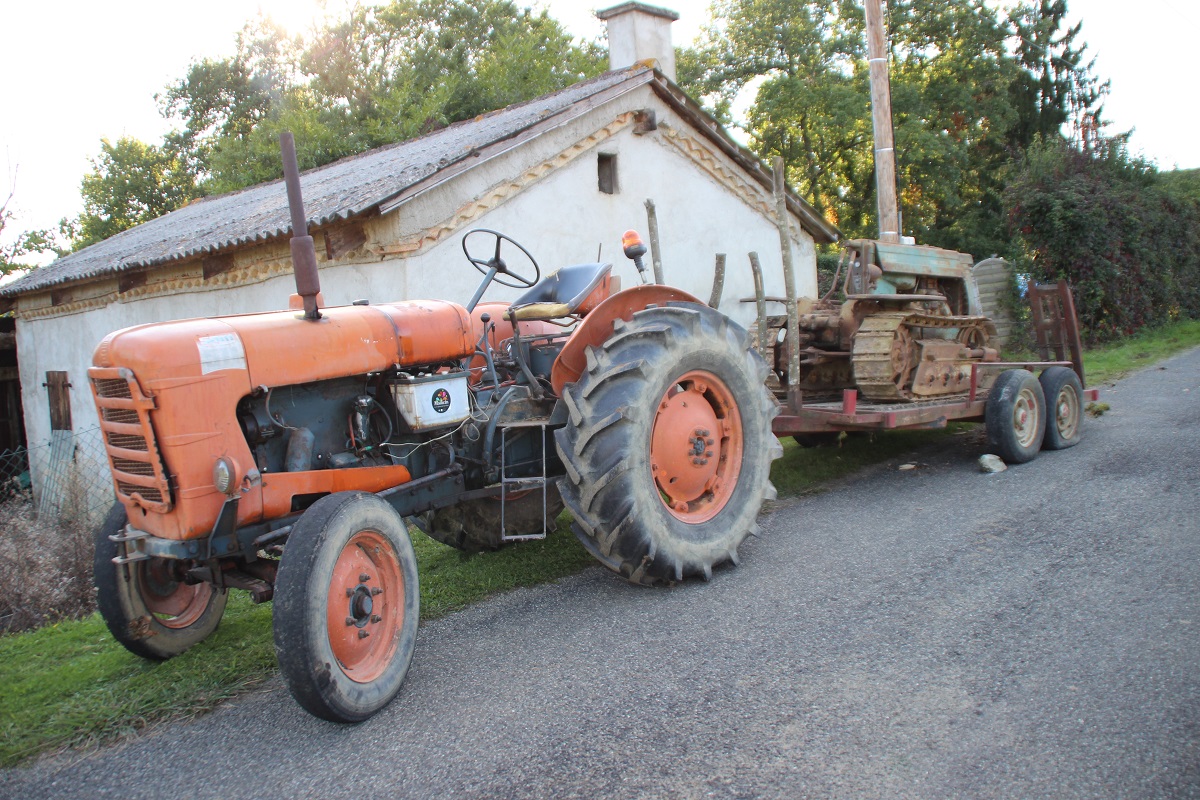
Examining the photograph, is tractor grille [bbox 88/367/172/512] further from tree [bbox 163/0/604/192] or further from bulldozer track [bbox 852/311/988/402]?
tree [bbox 163/0/604/192]

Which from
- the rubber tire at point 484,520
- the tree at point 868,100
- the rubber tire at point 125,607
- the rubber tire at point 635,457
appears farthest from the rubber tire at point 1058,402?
the tree at point 868,100

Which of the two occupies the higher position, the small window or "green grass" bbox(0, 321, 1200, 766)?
the small window

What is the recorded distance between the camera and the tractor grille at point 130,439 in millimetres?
3051

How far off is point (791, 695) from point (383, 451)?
191 centimetres

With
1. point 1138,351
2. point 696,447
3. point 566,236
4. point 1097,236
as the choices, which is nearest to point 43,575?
point 696,447

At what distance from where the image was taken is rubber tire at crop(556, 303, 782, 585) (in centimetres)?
393

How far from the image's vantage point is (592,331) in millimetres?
4309

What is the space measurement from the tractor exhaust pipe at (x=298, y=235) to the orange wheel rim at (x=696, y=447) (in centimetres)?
168

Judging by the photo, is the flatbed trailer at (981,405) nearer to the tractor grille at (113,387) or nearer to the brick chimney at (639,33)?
the tractor grille at (113,387)

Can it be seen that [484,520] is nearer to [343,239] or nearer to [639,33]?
[343,239]

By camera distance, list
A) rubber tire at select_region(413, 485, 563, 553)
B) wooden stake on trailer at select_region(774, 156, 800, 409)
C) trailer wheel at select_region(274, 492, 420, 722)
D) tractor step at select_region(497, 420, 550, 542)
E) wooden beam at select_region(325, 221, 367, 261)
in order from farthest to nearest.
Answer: wooden beam at select_region(325, 221, 367, 261)
wooden stake on trailer at select_region(774, 156, 800, 409)
rubber tire at select_region(413, 485, 563, 553)
tractor step at select_region(497, 420, 550, 542)
trailer wheel at select_region(274, 492, 420, 722)

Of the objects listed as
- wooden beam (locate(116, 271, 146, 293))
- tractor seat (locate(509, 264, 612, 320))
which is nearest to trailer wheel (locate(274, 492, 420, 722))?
tractor seat (locate(509, 264, 612, 320))

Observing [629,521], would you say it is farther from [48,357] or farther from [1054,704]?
[48,357]

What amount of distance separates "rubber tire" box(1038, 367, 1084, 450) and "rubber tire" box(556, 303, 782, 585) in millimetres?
3497
